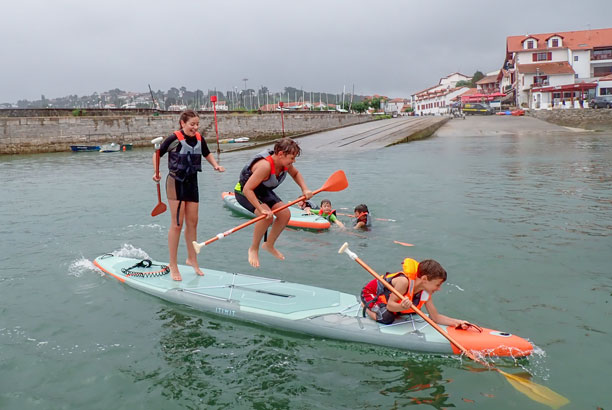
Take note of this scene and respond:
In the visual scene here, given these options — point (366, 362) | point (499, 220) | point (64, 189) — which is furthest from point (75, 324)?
point (64, 189)

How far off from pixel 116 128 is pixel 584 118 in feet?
137

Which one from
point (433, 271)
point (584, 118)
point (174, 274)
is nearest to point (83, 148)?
point (174, 274)

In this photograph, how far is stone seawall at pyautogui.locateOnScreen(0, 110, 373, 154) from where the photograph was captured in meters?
40.7

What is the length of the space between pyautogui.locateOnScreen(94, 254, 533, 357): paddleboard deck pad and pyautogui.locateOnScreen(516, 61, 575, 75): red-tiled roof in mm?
66198

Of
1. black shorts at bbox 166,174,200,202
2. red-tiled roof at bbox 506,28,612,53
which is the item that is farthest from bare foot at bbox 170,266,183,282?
red-tiled roof at bbox 506,28,612,53

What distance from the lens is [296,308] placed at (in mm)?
6605

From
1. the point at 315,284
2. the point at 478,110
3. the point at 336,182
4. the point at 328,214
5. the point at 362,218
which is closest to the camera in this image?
the point at 336,182

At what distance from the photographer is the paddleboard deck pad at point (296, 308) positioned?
5.63 metres

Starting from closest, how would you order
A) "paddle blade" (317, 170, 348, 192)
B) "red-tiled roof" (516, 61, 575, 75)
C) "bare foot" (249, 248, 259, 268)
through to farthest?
"bare foot" (249, 248, 259, 268) < "paddle blade" (317, 170, 348, 192) < "red-tiled roof" (516, 61, 575, 75)

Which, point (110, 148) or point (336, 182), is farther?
point (110, 148)

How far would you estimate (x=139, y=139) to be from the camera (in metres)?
46.2

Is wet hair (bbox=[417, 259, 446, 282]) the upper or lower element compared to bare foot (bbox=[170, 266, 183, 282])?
upper

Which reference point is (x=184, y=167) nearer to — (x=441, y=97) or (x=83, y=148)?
(x=83, y=148)

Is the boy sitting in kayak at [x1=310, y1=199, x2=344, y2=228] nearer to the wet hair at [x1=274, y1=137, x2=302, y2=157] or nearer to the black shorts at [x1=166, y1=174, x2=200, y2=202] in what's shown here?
the black shorts at [x1=166, y1=174, x2=200, y2=202]
